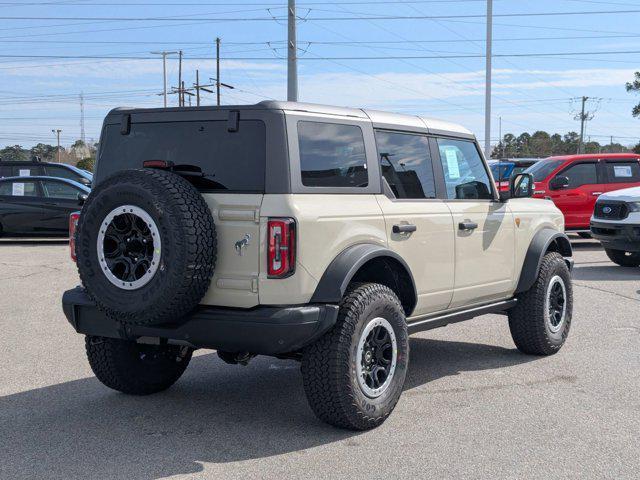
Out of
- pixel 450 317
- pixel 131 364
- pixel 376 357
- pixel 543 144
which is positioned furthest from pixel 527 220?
pixel 543 144

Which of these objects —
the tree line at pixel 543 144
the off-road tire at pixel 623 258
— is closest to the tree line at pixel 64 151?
the tree line at pixel 543 144

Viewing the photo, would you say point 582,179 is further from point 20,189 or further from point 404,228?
point 404,228

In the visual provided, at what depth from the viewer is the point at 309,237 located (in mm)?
4738

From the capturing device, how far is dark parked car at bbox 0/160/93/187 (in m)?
20.4

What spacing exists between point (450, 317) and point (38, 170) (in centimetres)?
1640

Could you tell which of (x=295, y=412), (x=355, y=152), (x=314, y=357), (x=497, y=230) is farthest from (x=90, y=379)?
(x=497, y=230)

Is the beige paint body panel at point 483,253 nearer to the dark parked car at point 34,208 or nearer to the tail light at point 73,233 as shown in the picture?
the tail light at point 73,233

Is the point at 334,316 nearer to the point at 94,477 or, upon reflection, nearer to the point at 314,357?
the point at 314,357

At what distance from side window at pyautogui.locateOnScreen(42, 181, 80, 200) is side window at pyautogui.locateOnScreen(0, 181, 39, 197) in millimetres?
230

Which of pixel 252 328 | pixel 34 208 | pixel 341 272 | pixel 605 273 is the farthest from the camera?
pixel 34 208

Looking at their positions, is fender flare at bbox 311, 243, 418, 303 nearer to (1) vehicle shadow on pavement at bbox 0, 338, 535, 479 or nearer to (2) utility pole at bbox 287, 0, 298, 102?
(1) vehicle shadow on pavement at bbox 0, 338, 535, 479

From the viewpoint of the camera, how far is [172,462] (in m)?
4.52

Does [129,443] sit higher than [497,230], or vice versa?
[497,230]

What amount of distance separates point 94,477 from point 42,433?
0.93 m
